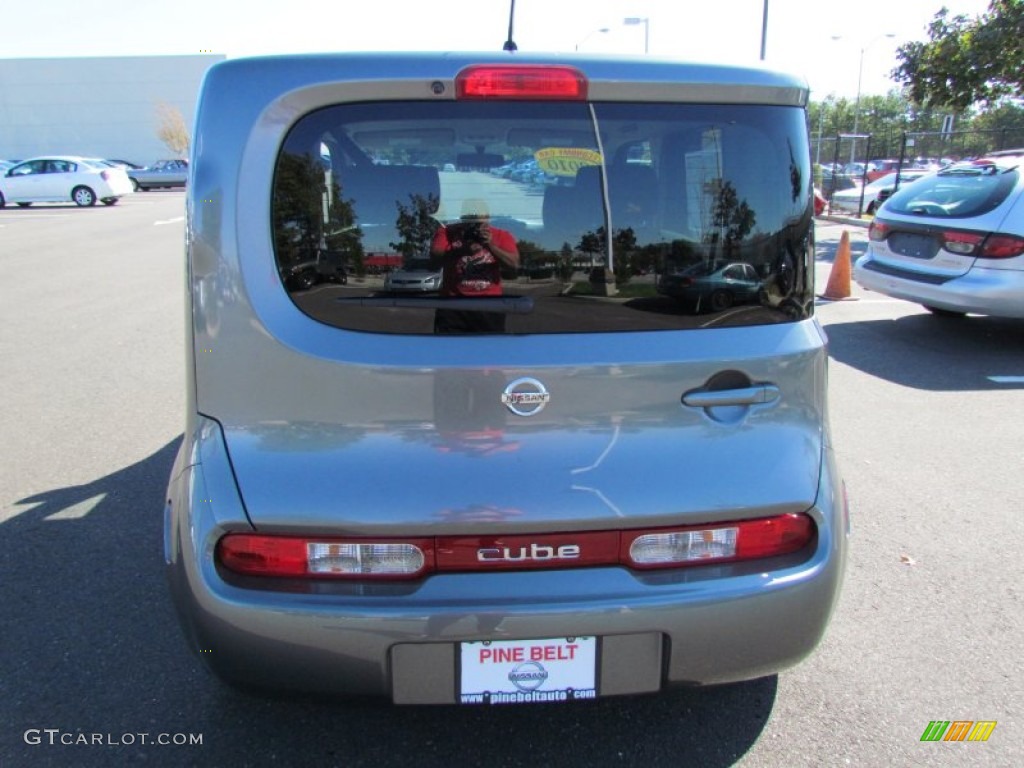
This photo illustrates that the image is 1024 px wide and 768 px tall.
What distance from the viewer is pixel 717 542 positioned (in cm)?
196

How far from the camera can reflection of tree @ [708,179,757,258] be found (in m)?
2.00

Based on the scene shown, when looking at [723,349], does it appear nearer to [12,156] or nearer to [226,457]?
[226,457]

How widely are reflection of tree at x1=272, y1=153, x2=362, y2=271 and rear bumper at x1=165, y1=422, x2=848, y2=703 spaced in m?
0.52

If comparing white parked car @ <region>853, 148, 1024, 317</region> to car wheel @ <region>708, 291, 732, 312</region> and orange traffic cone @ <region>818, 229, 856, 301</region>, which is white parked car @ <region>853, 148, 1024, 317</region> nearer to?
orange traffic cone @ <region>818, 229, 856, 301</region>

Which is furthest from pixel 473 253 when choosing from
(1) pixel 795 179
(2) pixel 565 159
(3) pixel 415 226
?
(1) pixel 795 179

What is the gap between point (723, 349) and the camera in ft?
6.39

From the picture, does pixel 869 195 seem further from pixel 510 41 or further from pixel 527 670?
pixel 527 670

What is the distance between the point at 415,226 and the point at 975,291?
21.0 ft

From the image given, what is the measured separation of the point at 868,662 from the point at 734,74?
2093mm

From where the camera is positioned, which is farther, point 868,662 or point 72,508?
point 72,508

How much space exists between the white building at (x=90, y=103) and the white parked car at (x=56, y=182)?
133ft

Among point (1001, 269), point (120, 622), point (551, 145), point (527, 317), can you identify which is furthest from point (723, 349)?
point (1001, 269)

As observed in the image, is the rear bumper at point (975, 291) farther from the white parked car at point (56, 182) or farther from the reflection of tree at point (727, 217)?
the white parked car at point (56, 182)

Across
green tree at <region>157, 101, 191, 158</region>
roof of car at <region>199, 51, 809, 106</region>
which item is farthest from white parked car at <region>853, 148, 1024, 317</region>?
green tree at <region>157, 101, 191, 158</region>
